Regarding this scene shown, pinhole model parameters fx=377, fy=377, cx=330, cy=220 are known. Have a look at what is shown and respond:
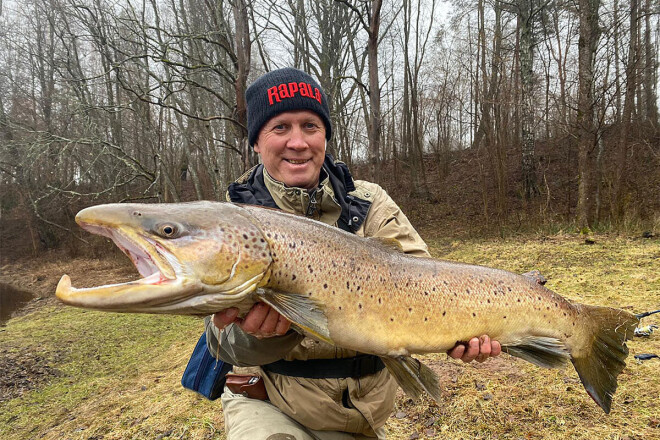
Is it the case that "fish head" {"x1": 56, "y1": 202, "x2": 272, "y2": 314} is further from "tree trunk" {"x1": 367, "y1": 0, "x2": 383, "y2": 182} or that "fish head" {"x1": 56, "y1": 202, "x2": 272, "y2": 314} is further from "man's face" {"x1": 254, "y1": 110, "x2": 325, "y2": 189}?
"tree trunk" {"x1": 367, "y1": 0, "x2": 383, "y2": 182}

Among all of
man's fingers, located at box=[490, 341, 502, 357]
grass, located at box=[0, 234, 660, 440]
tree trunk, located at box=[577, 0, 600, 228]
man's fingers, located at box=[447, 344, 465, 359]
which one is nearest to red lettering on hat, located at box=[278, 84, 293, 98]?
man's fingers, located at box=[447, 344, 465, 359]

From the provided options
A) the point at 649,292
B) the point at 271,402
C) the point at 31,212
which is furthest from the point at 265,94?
the point at 31,212

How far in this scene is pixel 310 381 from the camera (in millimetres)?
2127

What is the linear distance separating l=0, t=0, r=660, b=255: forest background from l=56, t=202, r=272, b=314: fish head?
7057 millimetres

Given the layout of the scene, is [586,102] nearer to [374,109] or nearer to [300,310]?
[374,109]

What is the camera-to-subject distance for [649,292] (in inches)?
213

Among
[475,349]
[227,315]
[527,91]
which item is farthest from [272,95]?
[527,91]

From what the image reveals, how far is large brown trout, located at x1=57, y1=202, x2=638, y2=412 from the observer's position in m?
1.54

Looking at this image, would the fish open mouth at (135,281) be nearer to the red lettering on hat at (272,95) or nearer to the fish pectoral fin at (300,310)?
the fish pectoral fin at (300,310)

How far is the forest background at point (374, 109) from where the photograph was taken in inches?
404

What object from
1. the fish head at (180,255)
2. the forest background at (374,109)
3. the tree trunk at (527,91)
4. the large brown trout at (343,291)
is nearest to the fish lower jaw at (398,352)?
the large brown trout at (343,291)

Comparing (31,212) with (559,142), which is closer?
(559,142)

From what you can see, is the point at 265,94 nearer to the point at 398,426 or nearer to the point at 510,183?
the point at 398,426

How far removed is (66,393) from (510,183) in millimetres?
17515
